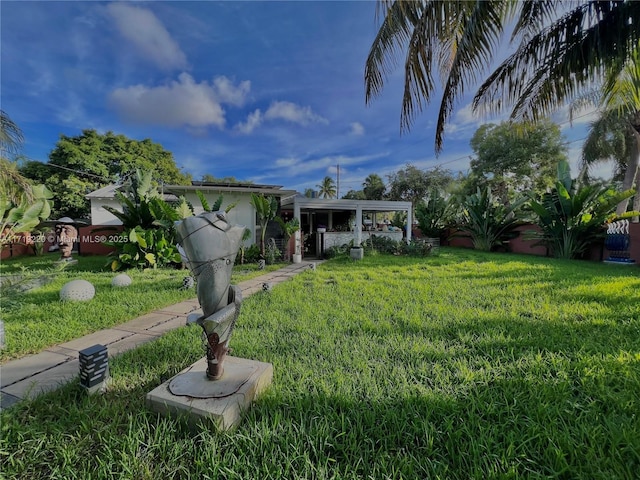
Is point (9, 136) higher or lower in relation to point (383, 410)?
higher

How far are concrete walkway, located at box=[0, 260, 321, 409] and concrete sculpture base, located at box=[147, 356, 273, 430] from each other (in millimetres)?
1254

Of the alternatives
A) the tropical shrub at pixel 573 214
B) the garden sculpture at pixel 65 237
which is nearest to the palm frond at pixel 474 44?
the tropical shrub at pixel 573 214

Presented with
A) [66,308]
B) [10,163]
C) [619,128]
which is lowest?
[66,308]

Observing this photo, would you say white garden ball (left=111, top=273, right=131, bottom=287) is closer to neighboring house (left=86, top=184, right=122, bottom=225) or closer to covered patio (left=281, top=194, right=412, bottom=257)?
covered patio (left=281, top=194, right=412, bottom=257)

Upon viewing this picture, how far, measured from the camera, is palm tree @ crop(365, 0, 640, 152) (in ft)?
11.6

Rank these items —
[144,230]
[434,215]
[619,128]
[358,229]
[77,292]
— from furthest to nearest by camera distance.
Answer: [434,215] < [619,128] < [358,229] < [144,230] < [77,292]

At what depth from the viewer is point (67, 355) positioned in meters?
2.83

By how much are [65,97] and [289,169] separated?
20.2 m

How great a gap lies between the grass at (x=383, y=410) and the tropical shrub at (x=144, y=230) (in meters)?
5.30

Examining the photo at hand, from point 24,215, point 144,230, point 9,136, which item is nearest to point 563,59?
point 144,230

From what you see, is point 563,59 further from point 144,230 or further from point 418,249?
point 144,230

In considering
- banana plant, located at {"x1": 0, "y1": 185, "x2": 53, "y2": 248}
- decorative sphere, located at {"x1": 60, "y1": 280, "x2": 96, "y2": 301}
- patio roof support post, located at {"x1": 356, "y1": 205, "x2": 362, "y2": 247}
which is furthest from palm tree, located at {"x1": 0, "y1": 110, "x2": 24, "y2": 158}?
patio roof support post, located at {"x1": 356, "y1": 205, "x2": 362, "y2": 247}

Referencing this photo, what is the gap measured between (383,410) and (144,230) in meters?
8.22

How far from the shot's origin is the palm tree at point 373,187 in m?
32.2
